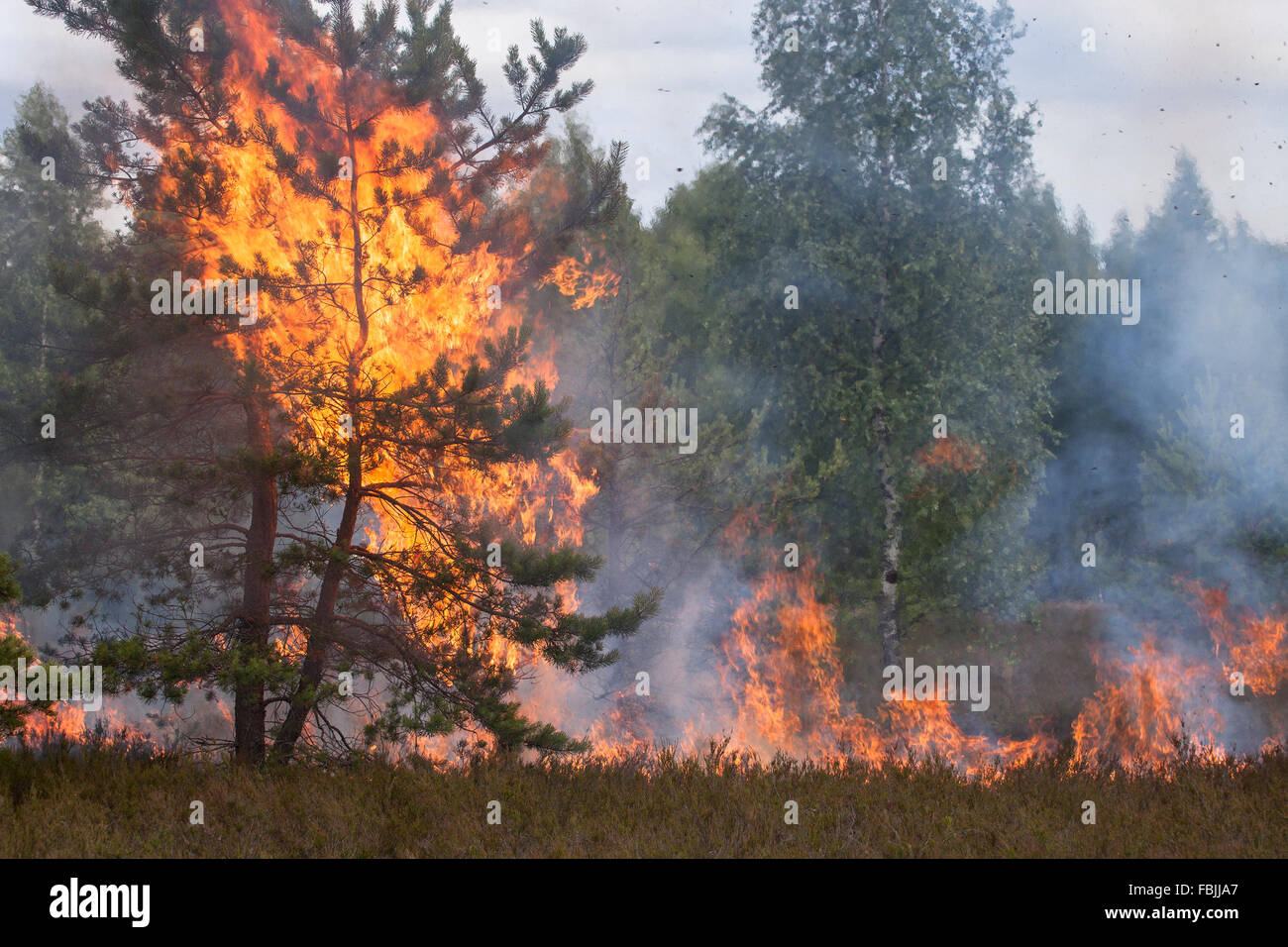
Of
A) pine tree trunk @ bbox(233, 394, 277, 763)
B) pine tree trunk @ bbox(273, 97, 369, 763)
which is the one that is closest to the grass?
pine tree trunk @ bbox(233, 394, 277, 763)

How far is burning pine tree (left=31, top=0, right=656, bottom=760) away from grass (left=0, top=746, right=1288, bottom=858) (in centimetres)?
127

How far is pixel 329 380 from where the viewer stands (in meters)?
10.8

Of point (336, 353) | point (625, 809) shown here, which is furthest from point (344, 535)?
point (625, 809)

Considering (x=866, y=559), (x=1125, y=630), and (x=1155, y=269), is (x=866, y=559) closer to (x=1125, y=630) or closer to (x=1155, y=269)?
(x=1125, y=630)

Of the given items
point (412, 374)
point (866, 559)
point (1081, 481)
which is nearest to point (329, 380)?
point (412, 374)

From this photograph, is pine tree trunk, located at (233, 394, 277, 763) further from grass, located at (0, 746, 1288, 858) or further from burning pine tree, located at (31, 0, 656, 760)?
grass, located at (0, 746, 1288, 858)

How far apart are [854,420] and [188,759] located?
12286 mm

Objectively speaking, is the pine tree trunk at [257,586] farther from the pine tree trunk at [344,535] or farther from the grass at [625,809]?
the grass at [625,809]

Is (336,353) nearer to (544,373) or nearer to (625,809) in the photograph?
(544,373)

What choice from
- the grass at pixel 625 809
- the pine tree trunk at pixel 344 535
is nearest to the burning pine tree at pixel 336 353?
the pine tree trunk at pixel 344 535

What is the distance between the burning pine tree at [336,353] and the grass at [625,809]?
1273 mm

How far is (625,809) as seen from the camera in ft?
25.5

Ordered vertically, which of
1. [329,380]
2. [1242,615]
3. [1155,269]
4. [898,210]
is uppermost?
[1155,269]

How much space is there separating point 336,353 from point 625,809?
6.21 metres
